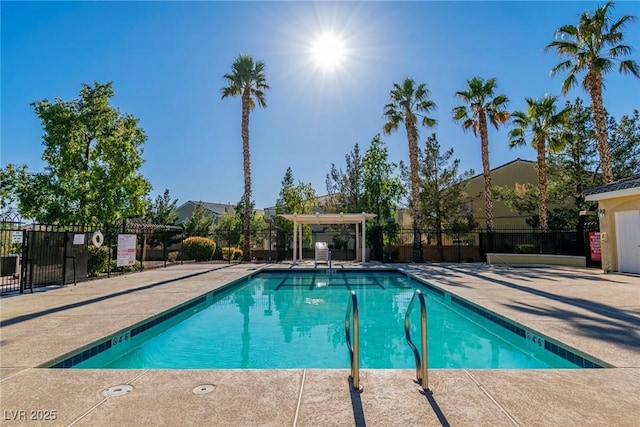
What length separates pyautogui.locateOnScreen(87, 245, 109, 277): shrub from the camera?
11.5m

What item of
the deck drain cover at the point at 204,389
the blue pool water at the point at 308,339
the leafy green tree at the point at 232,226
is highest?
the leafy green tree at the point at 232,226

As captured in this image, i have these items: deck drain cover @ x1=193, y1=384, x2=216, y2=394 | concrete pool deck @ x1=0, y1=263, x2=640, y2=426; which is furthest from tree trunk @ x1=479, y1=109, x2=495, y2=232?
deck drain cover @ x1=193, y1=384, x2=216, y2=394

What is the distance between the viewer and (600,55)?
14.2m

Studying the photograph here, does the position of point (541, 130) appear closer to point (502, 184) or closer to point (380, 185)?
point (502, 184)

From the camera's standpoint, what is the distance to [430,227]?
22.2 m

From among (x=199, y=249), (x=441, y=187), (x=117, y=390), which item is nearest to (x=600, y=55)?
(x=441, y=187)

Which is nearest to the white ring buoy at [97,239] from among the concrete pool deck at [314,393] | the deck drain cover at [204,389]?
the concrete pool deck at [314,393]

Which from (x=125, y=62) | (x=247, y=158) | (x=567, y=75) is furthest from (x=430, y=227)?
(x=125, y=62)

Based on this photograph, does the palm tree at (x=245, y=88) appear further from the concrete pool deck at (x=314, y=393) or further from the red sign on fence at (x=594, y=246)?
the red sign on fence at (x=594, y=246)

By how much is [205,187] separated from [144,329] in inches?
1114

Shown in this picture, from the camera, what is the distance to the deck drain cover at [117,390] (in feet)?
9.29

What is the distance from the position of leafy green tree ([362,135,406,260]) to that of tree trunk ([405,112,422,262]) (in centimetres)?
450

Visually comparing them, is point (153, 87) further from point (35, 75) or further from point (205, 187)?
point (205, 187)

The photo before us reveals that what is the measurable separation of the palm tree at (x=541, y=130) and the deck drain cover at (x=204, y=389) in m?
18.7
